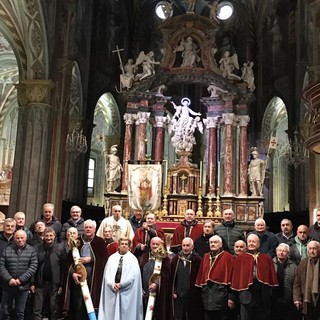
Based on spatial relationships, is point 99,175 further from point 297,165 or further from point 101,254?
point 101,254

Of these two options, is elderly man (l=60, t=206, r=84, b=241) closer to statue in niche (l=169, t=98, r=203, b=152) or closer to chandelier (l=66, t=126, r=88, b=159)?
statue in niche (l=169, t=98, r=203, b=152)

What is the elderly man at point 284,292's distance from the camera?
7879 millimetres

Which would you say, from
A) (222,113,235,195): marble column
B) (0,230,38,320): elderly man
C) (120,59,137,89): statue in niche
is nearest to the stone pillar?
(120,59,137,89): statue in niche

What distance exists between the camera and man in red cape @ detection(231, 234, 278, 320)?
761cm

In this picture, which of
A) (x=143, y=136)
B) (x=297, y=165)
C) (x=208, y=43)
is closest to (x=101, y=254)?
(x=143, y=136)

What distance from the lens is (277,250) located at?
26.2ft

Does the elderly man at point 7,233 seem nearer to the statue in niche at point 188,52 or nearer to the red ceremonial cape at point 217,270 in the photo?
the red ceremonial cape at point 217,270

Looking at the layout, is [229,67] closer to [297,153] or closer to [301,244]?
[297,153]

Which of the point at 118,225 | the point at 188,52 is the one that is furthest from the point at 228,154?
the point at 118,225

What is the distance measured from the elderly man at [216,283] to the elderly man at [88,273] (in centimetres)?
145

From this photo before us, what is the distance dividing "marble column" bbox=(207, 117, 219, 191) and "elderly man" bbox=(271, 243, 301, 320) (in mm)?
8364

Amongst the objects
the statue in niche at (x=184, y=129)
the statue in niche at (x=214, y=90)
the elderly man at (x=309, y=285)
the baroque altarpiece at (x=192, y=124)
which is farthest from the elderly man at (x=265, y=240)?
the statue in niche at (x=214, y=90)

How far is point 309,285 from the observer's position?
748 cm

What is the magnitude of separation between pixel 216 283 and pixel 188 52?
1069 cm
